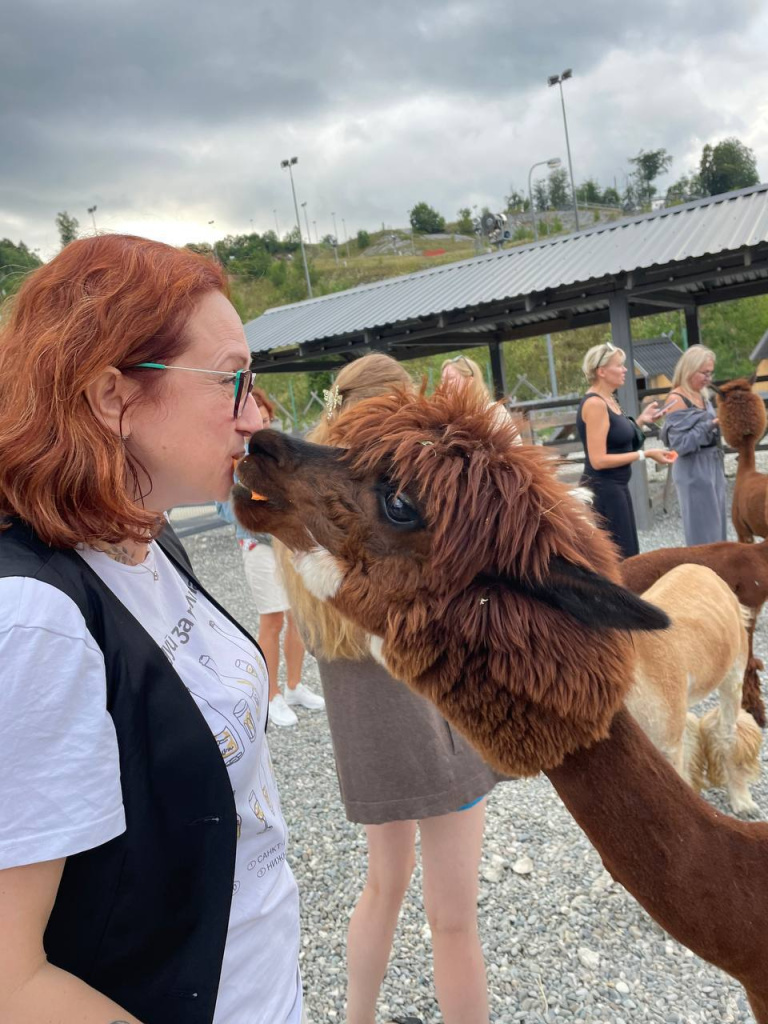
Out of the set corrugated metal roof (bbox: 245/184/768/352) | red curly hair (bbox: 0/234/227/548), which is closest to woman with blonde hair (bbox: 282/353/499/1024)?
red curly hair (bbox: 0/234/227/548)

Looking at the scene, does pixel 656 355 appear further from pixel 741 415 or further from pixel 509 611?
pixel 509 611

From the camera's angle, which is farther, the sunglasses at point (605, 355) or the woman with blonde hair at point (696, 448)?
→ the woman with blonde hair at point (696, 448)

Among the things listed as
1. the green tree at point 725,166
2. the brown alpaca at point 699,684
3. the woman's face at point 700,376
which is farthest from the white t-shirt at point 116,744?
the green tree at point 725,166

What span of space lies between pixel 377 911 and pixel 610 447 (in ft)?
13.6

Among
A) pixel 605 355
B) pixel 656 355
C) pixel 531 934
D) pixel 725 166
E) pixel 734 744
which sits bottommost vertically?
pixel 531 934

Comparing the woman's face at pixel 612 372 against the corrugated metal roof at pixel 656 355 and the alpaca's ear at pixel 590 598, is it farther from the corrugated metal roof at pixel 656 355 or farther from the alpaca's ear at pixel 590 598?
the corrugated metal roof at pixel 656 355

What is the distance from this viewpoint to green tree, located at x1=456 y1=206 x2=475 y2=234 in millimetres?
115312

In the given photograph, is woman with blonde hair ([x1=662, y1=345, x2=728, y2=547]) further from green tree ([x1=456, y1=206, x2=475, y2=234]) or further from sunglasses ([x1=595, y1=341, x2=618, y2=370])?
green tree ([x1=456, y1=206, x2=475, y2=234])

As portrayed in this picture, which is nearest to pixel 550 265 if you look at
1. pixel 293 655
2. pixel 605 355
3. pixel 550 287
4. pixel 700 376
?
pixel 550 287

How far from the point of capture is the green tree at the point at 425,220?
124 metres

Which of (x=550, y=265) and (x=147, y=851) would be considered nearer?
(x=147, y=851)

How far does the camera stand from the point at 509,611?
Answer: 1161 mm

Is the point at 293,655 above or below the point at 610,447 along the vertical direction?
below

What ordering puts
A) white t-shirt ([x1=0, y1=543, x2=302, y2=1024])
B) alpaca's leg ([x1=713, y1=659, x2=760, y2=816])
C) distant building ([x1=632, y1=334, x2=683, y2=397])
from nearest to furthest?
1. white t-shirt ([x1=0, y1=543, x2=302, y2=1024])
2. alpaca's leg ([x1=713, y1=659, x2=760, y2=816])
3. distant building ([x1=632, y1=334, x2=683, y2=397])
